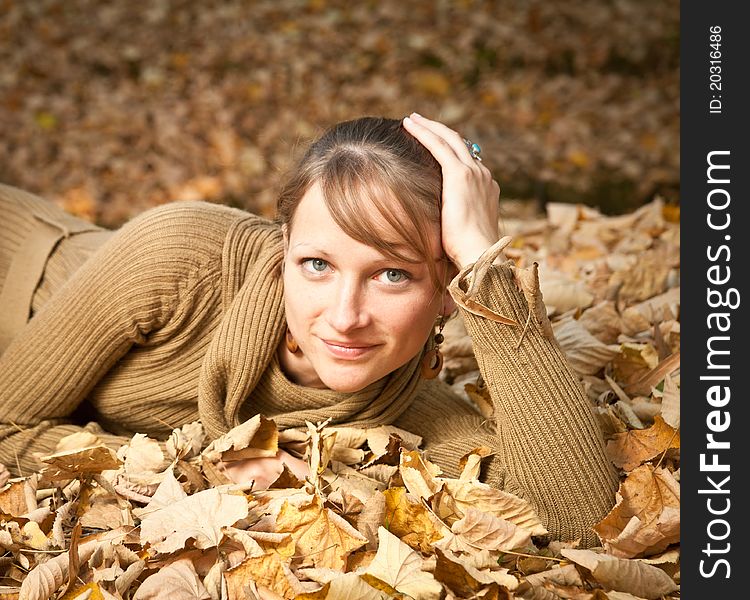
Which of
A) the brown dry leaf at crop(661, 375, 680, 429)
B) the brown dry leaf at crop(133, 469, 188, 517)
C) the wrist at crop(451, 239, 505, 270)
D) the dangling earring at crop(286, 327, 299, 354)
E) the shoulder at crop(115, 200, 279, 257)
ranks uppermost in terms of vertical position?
the shoulder at crop(115, 200, 279, 257)

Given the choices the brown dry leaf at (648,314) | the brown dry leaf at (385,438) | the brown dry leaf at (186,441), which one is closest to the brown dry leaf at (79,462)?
the brown dry leaf at (186,441)

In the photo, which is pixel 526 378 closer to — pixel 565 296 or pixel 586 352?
pixel 586 352

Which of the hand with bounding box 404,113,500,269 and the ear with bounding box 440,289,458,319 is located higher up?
the hand with bounding box 404,113,500,269

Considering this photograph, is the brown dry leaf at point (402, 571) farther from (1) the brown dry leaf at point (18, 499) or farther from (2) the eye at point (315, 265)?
(1) the brown dry leaf at point (18, 499)

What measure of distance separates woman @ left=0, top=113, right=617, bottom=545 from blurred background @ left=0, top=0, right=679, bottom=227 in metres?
2.85

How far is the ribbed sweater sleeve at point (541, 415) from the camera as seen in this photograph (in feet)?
6.54

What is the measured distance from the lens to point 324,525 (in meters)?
1.85

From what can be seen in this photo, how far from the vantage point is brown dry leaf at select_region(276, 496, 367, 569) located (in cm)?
182

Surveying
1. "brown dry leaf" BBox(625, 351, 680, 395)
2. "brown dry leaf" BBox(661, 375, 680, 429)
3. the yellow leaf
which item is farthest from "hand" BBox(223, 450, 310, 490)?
"brown dry leaf" BBox(625, 351, 680, 395)

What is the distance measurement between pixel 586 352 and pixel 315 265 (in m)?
1.13

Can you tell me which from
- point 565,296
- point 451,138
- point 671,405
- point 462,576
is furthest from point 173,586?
point 565,296

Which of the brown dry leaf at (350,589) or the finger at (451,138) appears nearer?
the brown dry leaf at (350,589)

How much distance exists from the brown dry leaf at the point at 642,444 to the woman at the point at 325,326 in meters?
0.21

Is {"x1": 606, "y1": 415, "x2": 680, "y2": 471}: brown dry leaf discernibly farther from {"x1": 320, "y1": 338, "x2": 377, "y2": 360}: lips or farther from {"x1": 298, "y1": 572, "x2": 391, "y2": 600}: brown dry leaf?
{"x1": 298, "y1": 572, "x2": 391, "y2": 600}: brown dry leaf
